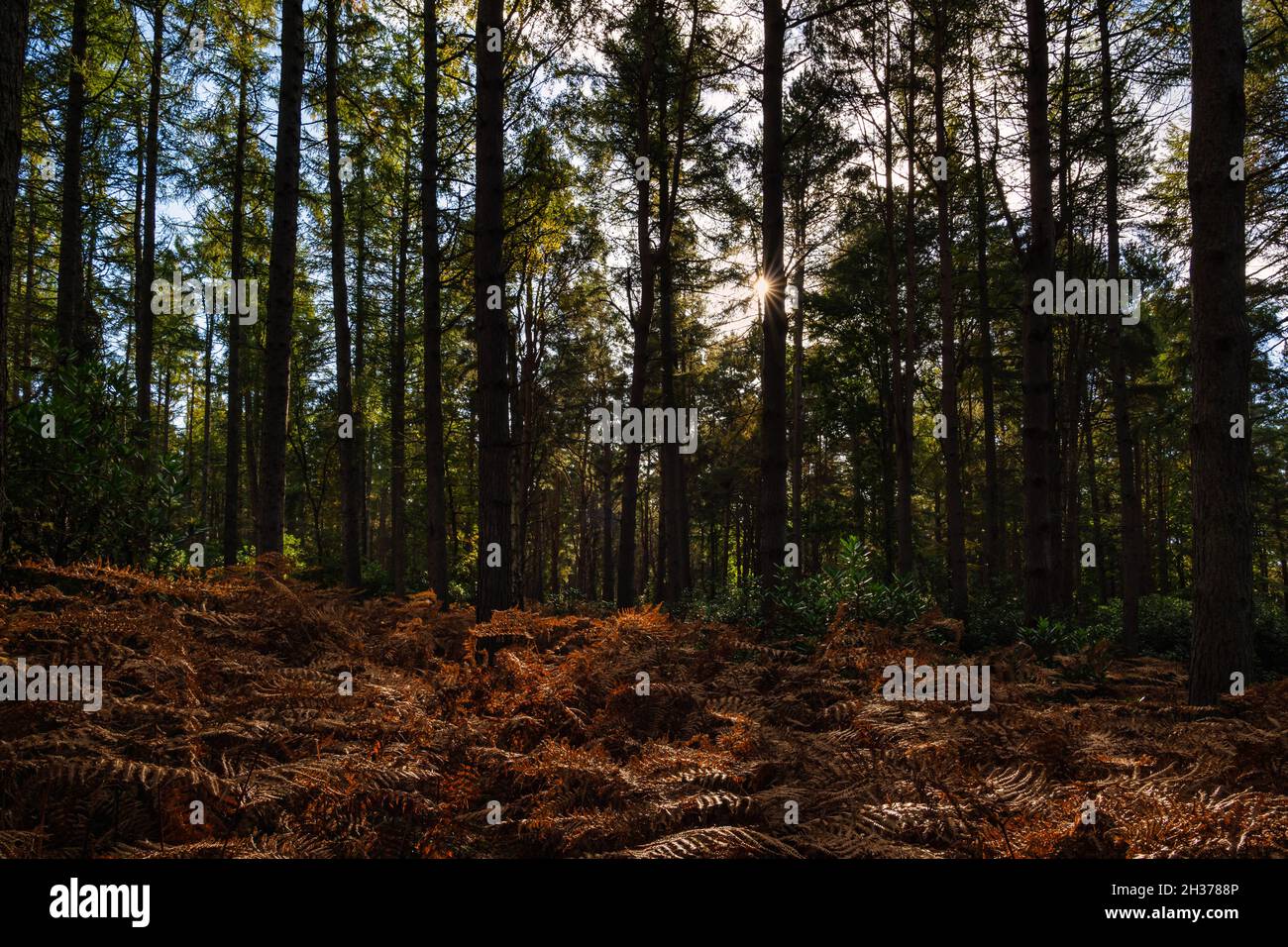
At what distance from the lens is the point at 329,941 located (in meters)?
1.84

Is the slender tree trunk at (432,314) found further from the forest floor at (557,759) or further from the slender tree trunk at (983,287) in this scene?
the slender tree trunk at (983,287)

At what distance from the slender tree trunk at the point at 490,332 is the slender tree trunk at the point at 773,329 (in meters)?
3.68

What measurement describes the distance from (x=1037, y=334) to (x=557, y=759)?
8.67 metres

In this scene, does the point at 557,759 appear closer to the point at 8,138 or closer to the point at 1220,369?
the point at 8,138

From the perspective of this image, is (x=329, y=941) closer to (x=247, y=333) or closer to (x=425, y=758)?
(x=425, y=758)

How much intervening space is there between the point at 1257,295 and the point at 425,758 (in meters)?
16.1

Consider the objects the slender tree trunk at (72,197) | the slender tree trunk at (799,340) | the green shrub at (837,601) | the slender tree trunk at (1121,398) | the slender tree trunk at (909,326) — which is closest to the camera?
the green shrub at (837,601)

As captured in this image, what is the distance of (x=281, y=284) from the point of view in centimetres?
Answer: 823

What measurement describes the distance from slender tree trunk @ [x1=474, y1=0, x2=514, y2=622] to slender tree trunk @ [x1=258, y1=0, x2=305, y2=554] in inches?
149

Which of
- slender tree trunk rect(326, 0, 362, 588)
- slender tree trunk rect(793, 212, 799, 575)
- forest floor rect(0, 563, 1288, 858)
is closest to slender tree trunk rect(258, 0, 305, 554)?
slender tree trunk rect(326, 0, 362, 588)

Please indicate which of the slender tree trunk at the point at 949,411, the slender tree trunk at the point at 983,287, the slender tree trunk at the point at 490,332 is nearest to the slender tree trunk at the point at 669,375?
the slender tree trunk at the point at 949,411

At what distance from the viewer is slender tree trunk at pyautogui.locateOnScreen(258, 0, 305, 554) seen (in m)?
8.16

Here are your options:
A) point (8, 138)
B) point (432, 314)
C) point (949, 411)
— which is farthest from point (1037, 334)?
point (8, 138)

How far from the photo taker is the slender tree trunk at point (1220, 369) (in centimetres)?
452
